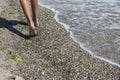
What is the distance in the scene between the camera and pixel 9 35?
38.1 ft

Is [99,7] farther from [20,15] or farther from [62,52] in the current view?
[62,52]

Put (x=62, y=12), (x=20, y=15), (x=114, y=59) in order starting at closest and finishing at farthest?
(x=114, y=59) → (x=20, y=15) → (x=62, y=12)

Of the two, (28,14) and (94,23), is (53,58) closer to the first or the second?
(28,14)

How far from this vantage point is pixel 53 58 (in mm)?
10008

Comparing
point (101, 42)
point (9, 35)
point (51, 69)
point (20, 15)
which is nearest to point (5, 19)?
point (20, 15)

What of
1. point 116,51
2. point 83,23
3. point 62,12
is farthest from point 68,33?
point 62,12

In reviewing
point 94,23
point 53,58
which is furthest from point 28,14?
point 94,23

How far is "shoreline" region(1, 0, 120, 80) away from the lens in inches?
352

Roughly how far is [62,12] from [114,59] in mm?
5938

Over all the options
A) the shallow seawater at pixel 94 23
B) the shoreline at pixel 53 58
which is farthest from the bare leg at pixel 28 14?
the shallow seawater at pixel 94 23

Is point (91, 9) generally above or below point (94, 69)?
below

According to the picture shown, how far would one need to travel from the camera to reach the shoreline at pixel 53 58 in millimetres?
8953

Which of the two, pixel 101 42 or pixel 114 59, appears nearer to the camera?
pixel 114 59

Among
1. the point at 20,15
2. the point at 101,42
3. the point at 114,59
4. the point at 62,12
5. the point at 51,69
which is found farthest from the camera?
the point at 62,12
